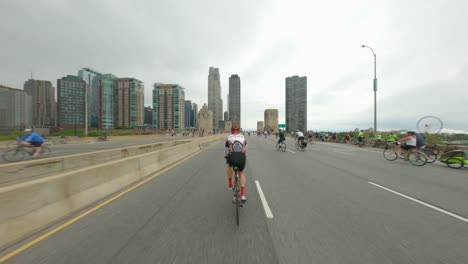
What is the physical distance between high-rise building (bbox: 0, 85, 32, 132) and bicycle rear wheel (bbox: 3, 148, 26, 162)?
267ft

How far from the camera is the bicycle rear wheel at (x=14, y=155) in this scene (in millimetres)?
11523

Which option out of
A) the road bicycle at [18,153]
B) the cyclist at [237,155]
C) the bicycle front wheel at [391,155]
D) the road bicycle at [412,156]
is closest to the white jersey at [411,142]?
the road bicycle at [412,156]

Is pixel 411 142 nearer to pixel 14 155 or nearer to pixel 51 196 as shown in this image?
pixel 51 196

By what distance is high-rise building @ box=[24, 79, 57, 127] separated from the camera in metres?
115

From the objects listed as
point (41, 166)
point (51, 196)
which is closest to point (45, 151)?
point (41, 166)

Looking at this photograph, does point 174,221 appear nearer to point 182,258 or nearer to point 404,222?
point 182,258

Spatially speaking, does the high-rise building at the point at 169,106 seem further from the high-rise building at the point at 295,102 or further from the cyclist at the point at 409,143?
the cyclist at the point at 409,143

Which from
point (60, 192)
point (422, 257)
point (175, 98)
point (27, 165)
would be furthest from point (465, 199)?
point (175, 98)

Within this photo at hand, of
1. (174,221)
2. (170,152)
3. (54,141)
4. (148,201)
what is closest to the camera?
(174,221)

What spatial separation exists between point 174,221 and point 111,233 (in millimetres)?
1076

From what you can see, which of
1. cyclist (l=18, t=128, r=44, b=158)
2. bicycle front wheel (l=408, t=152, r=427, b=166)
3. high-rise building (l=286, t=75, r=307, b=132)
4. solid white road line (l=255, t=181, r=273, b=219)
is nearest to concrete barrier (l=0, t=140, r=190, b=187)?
cyclist (l=18, t=128, r=44, b=158)

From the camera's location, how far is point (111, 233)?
11.5 ft

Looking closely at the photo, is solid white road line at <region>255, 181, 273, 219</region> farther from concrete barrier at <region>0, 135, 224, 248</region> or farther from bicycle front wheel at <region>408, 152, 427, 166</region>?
bicycle front wheel at <region>408, 152, 427, 166</region>

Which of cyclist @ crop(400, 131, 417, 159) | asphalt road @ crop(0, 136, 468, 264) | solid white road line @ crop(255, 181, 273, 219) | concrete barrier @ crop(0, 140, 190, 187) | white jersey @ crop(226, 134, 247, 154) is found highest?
white jersey @ crop(226, 134, 247, 154)
